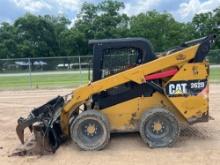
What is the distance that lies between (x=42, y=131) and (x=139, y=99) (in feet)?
6.07

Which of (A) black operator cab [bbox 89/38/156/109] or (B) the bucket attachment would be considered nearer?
(B) the bucket attachment

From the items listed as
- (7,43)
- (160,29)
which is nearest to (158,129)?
(160,29)

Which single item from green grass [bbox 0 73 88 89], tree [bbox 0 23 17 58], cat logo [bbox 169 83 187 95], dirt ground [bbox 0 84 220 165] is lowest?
dirt ground [bbox 0 84 220 165]

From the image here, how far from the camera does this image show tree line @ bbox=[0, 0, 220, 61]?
63.0 m

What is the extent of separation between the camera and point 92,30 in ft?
222

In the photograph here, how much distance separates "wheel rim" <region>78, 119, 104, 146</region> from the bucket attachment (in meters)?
0.51

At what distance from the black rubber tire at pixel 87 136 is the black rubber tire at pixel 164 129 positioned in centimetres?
64

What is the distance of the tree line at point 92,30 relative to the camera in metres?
63.0

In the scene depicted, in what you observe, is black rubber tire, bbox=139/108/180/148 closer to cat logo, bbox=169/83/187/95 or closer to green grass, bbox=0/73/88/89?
cat logo, bbox=169/83/187/95

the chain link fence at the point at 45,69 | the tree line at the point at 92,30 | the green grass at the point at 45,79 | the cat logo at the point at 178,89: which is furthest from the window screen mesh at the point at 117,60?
the tree line at the point at 92,30

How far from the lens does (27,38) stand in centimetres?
6825

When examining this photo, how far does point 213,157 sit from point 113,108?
2103 millimetres

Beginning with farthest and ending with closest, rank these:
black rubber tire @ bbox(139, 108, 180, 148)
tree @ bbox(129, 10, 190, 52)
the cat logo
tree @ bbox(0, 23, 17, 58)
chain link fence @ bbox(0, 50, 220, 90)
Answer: tree @ bbox(0, 23, 17, 58), tree @ bbox(129, 10, 190, 52), chain link fence @ bbox(0, 50, 220, 90), the cat logo, black rubber tire @ bbox(139, 108, 180, 148)

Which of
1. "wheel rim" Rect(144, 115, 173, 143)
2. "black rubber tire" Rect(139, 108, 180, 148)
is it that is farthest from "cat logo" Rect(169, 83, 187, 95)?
"wheel rim" Rect(144, 115, 173, 143)
